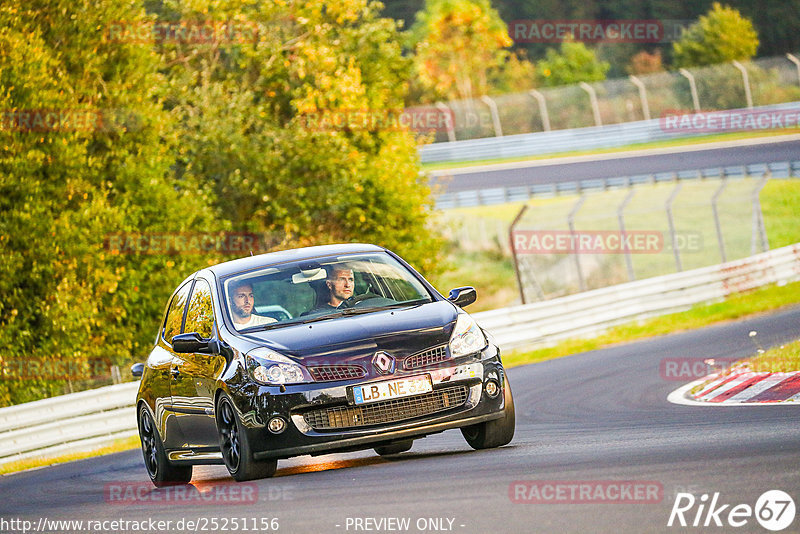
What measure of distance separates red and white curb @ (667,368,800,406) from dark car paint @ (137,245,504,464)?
9.49 ft

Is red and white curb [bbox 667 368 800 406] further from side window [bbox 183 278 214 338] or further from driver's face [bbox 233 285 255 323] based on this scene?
side window [bbox 183 278 214 338]

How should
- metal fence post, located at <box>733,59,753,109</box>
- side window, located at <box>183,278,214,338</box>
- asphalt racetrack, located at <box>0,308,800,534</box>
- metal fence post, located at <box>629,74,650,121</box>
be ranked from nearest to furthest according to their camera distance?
asphalt racetrack, located at <box>0,308,800,534</box>
side window, located at <box>183,278,214,338</box>
metal fence post, located at <box>733,59,753,109</box>
metal fence post, located at <box>629,74,650,121</box>

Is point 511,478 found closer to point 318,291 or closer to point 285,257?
point 318,291

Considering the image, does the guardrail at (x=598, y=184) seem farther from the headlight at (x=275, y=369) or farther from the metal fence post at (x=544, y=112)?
the headlight at (x=275, y=369)

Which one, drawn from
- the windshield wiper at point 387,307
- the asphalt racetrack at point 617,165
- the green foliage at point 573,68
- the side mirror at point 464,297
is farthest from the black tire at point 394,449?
the green foliage at point 573,68

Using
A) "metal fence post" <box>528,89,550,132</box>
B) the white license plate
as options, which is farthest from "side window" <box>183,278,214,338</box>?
"metal fence post" <box>528,89,550,132</box>

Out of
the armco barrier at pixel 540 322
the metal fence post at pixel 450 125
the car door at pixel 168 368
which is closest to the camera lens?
the car door at pixel 168 368

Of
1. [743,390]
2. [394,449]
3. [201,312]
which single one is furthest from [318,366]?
[743,390]

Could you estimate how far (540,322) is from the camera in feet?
67.4

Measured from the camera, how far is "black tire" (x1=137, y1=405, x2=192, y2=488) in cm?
1010

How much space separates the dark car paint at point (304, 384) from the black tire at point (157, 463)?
0.44m

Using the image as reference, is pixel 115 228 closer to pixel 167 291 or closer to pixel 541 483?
pixel 167 291

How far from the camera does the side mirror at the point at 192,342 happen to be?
9.15 meters

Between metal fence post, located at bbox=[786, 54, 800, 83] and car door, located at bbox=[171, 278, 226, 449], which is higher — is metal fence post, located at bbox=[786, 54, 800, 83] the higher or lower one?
the lower one
